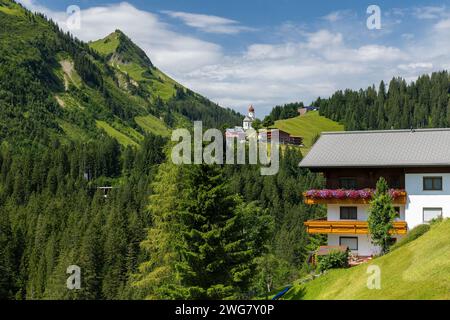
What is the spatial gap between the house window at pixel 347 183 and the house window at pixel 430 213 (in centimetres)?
542

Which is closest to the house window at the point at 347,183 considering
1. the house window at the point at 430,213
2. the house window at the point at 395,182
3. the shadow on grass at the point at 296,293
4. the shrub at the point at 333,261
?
the house window at the point at 395,182

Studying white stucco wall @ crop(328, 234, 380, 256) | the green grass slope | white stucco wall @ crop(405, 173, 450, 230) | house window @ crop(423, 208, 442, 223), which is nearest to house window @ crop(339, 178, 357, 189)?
white stucco wall @ crop(328, 234, 380, 256)

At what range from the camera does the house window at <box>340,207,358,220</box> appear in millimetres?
40812

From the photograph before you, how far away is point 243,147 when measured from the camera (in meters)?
189

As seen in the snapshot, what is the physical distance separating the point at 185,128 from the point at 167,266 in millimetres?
10747

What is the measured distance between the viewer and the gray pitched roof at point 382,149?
3900cm

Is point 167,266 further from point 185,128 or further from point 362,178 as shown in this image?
point 362,178

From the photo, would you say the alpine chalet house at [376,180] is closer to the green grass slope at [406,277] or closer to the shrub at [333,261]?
the shrub at [333,261]

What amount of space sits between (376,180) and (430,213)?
4.54 meters

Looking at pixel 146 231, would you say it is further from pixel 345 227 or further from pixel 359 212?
pixel 345 227
